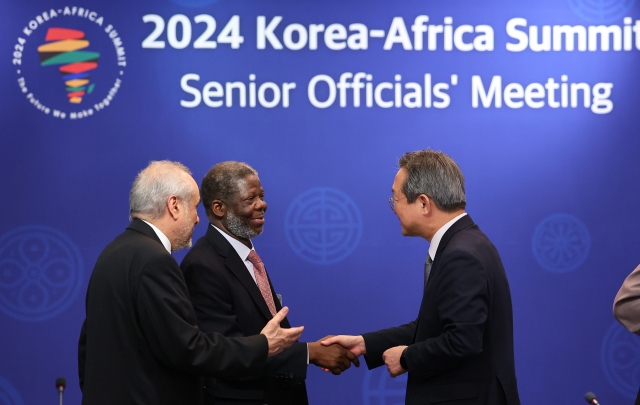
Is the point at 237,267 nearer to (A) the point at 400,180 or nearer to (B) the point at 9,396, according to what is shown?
(A) the point at 400,180

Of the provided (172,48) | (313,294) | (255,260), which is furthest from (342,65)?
(255,260)

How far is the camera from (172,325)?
104 inches

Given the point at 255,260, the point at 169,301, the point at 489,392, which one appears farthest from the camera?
the point at 255,260

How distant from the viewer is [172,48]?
4.82 meters

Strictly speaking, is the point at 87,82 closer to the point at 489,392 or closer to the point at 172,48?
the point at 172,48

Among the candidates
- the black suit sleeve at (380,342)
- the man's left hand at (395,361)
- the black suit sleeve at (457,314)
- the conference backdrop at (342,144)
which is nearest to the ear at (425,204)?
the black suit sleeve at (457,314)

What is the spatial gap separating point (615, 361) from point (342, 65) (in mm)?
2551

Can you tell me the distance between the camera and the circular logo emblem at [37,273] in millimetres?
4750

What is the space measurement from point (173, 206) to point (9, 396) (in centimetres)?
256

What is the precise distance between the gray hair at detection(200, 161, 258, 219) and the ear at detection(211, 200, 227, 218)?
0.06 feet

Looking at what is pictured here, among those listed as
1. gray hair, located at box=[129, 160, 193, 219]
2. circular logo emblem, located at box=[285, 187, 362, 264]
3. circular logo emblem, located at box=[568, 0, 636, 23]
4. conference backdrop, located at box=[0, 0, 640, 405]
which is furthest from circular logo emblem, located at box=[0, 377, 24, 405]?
circular logo emblem, located at box=[568, 0, 636, 23]

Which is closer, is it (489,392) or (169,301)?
(169,301)

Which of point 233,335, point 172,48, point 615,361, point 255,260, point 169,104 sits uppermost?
point 172,48

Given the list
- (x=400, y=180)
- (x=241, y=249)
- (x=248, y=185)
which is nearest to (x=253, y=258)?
(x=241, y=249)
